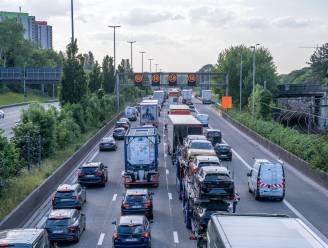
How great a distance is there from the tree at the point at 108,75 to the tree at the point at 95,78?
9.61 m

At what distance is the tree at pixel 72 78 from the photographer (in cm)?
5950

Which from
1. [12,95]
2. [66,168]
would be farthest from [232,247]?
[12,95]

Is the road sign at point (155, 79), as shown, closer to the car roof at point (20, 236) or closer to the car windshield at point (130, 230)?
the car windshield at point (130, 230)

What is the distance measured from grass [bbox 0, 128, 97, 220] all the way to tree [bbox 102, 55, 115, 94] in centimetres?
5685

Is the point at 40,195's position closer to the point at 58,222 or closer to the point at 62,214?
the point at 62,214

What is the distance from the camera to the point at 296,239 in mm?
11555

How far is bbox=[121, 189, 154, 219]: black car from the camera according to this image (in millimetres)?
26000

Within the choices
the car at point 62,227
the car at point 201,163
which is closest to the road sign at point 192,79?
the car at point 201,163

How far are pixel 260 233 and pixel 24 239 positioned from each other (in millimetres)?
7469

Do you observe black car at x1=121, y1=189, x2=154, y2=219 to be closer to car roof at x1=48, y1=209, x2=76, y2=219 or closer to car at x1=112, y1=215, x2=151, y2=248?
car roof at x1=48, y1=209, x2=76, y2=219

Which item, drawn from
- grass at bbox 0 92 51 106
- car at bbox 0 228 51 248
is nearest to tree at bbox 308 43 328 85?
grass at bbox 0 92 51 106

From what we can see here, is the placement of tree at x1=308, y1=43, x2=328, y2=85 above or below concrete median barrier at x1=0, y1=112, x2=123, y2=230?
above

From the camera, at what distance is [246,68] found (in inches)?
4173

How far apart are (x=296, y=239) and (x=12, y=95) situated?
397ft
